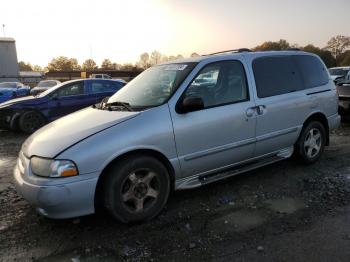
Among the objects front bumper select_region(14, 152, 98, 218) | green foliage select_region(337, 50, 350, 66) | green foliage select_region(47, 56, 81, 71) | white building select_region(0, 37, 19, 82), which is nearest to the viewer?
front bumper select_region(14, 152, 98, 218)

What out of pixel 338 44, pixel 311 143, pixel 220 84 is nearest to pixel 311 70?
pixel 311 143

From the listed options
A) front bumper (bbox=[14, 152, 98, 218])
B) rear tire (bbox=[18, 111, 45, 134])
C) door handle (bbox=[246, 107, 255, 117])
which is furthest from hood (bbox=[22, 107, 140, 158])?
rear tire (bbox=[18, 111, 45, 134])

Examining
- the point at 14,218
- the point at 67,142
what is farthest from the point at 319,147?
the point at 14,218

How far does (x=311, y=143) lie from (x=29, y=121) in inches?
294

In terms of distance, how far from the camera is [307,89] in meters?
5.64

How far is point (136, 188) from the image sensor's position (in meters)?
3.96

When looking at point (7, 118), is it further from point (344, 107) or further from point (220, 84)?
point (344, 107)

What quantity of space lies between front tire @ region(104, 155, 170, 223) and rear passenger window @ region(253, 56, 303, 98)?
6.08 ft

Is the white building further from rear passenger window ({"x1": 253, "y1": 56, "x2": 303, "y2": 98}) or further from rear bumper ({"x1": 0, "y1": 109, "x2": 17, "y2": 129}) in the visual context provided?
rear passenger window ({"x1": 253, "y1": 56, "x2": 303, "y2": 98})

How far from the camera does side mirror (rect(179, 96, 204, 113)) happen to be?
4195 millimetres

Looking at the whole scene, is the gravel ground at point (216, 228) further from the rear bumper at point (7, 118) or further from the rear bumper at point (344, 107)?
the rear bumper at point (7, 118)

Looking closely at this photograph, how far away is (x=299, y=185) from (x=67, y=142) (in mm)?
3090

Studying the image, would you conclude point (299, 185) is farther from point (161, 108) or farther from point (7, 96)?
point (7, 96)

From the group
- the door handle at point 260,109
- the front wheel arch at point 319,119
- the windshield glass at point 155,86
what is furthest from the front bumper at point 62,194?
the front wheel arch at point 319,119
